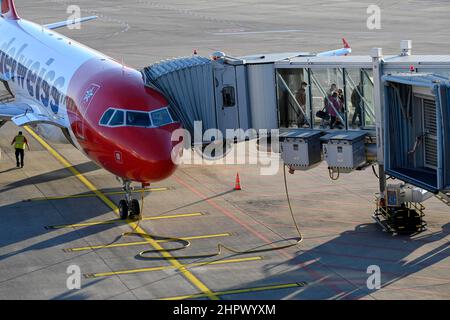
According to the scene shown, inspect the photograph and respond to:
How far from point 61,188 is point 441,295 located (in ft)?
62.5

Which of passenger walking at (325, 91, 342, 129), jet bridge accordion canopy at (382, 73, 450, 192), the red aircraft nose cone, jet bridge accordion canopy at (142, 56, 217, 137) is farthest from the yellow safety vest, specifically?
jet bridge accordion canopy at (382, 73, 450, 192)

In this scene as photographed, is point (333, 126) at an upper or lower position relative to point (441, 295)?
upper

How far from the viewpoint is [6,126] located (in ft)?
187

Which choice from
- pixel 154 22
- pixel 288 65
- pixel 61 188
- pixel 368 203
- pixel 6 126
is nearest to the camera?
pixel 288 65

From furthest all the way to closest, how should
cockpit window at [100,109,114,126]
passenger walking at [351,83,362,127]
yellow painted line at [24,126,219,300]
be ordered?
cockpit window at [100,109,114,126] < passenger walking at [351,83,362,127] < yellow painted line at [24,126,219,300]

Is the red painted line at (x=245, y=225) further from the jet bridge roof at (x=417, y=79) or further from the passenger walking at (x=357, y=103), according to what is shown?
the jet bridge roof at (x=417, y=79)

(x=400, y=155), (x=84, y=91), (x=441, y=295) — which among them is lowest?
(x=441, y=295)

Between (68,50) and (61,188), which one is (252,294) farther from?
(68,50)

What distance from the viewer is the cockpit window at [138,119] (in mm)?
37781

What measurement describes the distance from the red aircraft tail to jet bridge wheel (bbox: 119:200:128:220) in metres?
19.2

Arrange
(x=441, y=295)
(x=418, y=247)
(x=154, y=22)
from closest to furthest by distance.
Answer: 1. (x=441, y=295)
2. (x=418, y=247)
3. (x=154, y=22)

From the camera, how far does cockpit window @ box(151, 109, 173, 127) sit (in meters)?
37.8

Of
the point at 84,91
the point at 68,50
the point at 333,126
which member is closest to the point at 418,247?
the point at 333,126

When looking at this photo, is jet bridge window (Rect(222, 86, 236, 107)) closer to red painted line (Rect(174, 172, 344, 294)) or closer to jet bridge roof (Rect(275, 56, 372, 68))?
jet bridge roof (Rect(275, 56, 372, 68))
